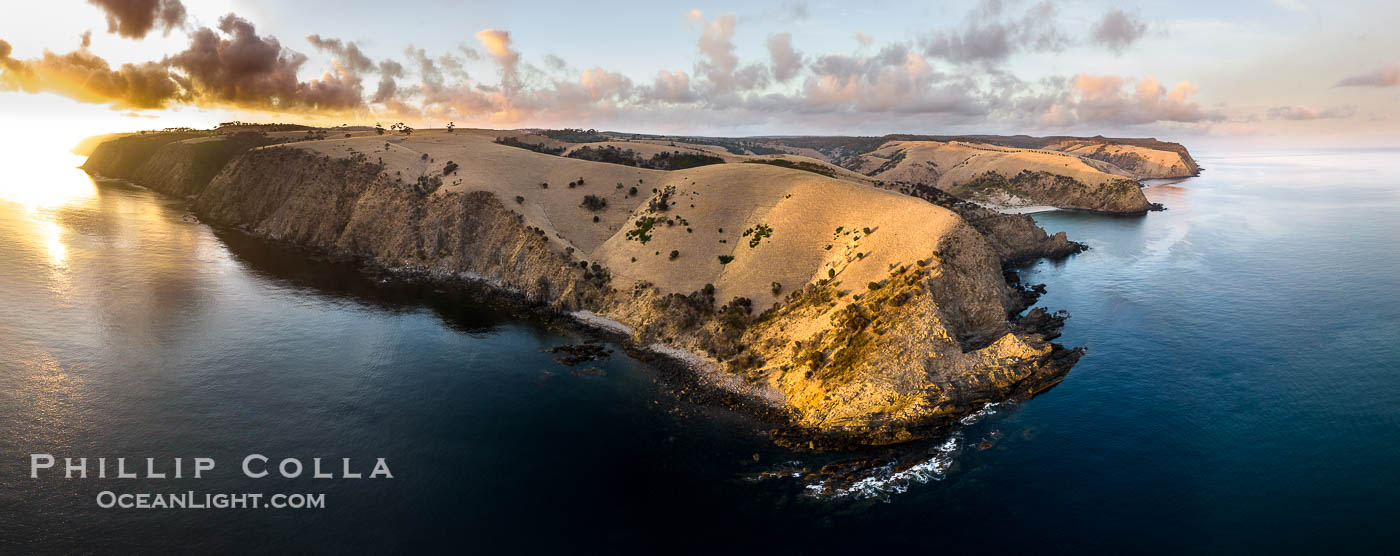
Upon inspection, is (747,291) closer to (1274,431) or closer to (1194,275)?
(1274,431)

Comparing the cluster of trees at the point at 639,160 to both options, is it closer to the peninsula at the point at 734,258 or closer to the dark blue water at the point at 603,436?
the peninsula at the point at 734,258

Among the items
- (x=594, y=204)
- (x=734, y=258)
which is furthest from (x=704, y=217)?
(x=594, y=204)

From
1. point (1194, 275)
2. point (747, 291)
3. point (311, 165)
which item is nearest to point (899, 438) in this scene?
point (747, 291)

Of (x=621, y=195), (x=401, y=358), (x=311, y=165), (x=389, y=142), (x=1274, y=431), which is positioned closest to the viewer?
(x=1274, y=431)

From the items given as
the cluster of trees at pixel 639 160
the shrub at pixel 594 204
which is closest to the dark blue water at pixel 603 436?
the shrub at pixel 594 204

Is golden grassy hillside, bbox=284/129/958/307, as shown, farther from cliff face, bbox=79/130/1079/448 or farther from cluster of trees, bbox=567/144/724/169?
cluster of trees, bbox=567/144/724/169

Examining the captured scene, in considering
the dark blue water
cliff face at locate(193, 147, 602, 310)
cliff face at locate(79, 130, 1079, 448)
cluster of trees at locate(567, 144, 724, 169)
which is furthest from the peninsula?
cluster of trees at locate(567, 144, 724, 169)

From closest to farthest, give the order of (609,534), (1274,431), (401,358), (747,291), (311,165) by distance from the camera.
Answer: (609,534)
(1274,431)
(401,358)
(747,291)
(311,165)

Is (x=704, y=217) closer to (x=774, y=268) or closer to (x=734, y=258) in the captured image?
(x=734, y=258)
